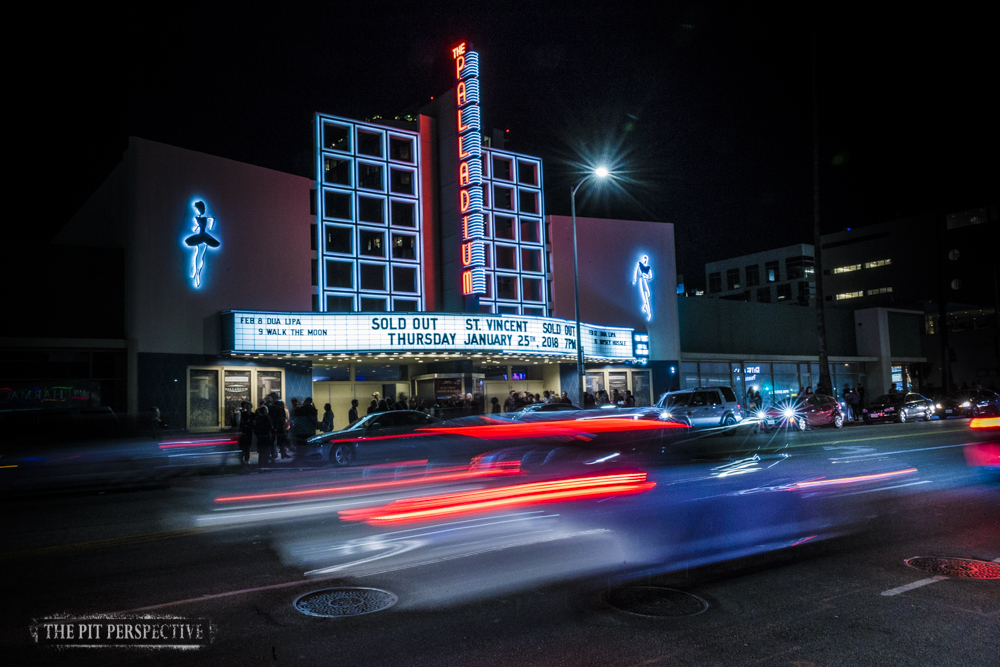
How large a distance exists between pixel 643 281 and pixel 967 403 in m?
17.6

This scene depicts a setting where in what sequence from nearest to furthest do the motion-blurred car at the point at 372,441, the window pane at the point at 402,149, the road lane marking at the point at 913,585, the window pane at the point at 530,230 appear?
the road lane marking at the point at 913,585, the motion-blurred car at the point at 372,441, the window pane at the point at 402,149, the window pane at the point at 530,230

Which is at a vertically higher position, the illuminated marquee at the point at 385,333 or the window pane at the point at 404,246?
the window pane at the point at 404,246

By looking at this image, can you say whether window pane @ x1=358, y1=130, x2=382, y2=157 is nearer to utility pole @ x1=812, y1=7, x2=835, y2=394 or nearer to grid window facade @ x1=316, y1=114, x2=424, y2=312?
grid window facade @ x1=316, y1=114, x2=424, y2=312

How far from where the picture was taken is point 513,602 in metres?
5.88

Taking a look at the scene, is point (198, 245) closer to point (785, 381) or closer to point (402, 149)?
point (402, 149)

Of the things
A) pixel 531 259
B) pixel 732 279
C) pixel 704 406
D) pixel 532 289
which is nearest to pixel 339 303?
pixel 532 289

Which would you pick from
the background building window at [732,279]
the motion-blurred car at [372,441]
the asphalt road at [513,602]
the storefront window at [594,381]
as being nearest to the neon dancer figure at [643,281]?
the storefront window at [594,381]

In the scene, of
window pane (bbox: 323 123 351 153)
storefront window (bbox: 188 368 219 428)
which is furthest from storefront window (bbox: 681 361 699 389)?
storefront window (bbox: 188 368 219 428)

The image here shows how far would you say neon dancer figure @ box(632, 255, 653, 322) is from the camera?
37344mm

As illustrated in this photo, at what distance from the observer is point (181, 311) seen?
981 inches

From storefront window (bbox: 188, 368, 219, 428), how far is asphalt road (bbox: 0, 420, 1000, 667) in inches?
624

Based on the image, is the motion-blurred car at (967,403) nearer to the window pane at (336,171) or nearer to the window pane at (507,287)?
the window pane at (507,287)

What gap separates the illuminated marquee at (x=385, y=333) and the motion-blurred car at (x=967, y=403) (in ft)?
67.7

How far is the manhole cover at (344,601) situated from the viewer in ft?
18.6
